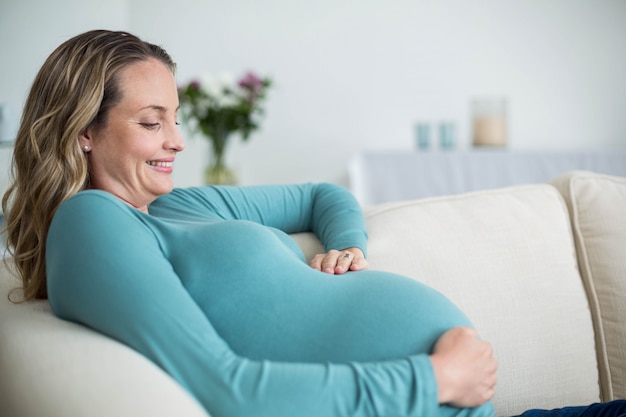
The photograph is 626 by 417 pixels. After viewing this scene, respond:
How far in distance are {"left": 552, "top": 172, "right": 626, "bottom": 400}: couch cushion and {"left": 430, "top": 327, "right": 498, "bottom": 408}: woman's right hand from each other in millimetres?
499

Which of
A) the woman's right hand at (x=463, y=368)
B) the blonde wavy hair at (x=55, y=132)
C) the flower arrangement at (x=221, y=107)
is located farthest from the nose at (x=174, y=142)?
the flower arrangement at (x=221, y=107)

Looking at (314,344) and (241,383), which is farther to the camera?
(314,344)

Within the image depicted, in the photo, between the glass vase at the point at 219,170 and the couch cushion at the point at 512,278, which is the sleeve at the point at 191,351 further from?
the glass vase at the point at 219,170

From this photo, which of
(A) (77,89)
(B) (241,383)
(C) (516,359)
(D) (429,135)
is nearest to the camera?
(B) (241,383)

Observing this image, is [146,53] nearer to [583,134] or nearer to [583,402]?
[583,402]

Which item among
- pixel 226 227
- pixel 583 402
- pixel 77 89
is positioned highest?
pixel 77 89

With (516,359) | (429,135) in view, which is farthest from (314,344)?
(429,135)

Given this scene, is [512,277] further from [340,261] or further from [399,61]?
[399,61]

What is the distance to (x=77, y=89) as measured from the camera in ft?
3.77

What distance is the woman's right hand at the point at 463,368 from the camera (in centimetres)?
96

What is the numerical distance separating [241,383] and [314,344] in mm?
168

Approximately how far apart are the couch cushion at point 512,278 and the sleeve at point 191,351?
17.1 inches

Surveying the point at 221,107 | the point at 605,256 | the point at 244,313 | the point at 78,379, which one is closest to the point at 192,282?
the point at 244,313

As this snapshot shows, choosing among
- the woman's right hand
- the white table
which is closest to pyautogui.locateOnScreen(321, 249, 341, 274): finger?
the woman's right hand
